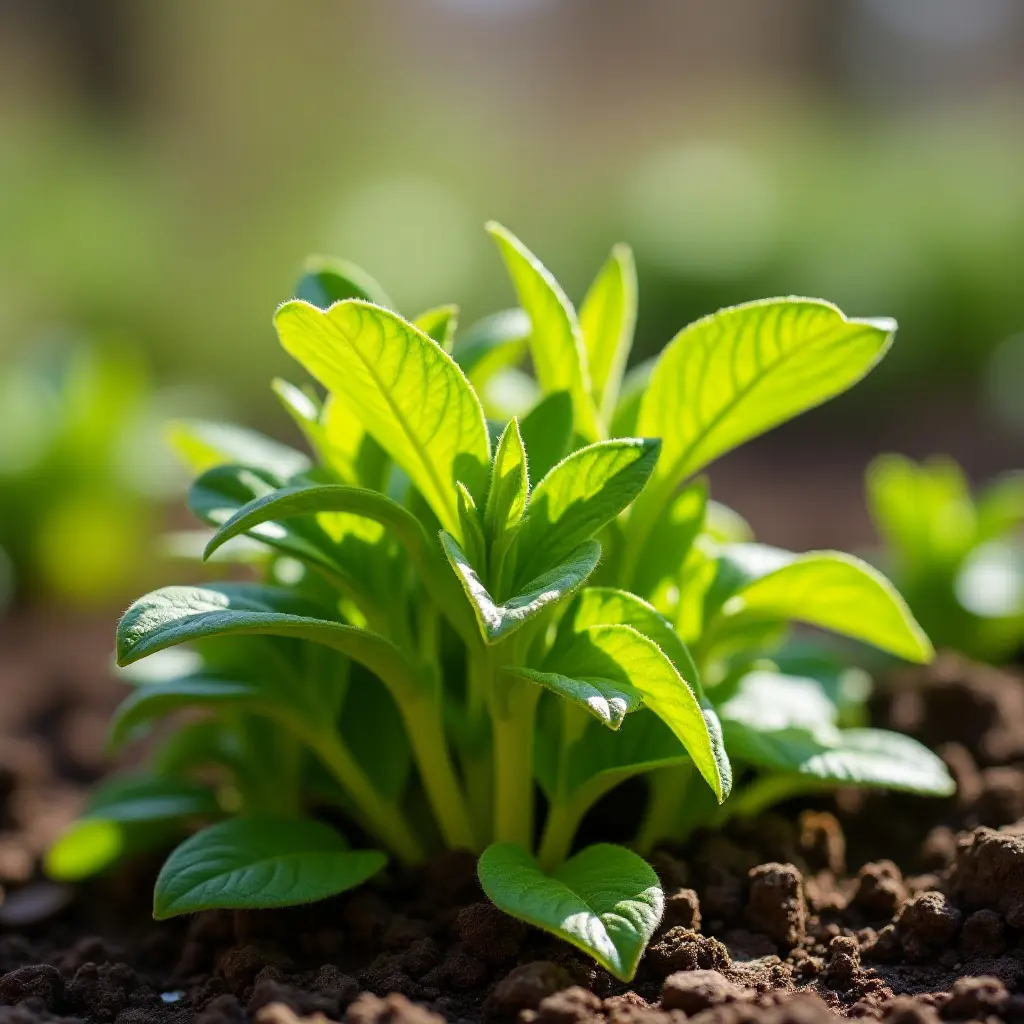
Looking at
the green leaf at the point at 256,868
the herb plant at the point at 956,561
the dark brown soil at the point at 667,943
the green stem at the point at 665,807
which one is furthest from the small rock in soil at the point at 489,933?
the herb plant at the point at 956,561

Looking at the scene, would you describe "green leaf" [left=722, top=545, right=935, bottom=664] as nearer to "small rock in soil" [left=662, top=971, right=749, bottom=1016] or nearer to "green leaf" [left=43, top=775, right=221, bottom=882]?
"small rock in soil" [left=662, top=971, right=749, bottom=1016]

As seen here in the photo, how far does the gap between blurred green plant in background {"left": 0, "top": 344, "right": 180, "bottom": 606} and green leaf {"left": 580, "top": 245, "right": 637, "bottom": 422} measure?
2.42m

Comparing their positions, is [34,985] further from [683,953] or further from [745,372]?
[745,372]

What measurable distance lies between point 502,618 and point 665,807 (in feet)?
2.00

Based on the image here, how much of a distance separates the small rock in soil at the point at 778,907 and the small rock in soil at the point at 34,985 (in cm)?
89

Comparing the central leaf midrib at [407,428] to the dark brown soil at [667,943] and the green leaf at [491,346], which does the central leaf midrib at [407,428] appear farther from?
the dark brown soil at [667,943]

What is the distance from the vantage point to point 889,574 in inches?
106

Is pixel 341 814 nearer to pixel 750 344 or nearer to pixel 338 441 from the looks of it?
pixel 338 441

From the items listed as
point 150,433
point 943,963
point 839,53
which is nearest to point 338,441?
point 943,963

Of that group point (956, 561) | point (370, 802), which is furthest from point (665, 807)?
point (956, 561)

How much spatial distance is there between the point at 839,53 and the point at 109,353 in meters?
11.4

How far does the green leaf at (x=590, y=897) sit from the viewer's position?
132 cm

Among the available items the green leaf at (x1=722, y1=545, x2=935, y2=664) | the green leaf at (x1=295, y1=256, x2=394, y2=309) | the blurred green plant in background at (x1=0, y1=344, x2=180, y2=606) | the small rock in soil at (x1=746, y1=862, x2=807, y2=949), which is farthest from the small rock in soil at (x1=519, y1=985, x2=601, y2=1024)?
the blurred green plant in background at (x1=0, y1=344, x2=180, y2=606)

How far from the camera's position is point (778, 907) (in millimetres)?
1620
